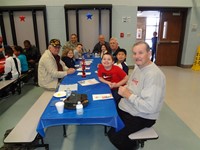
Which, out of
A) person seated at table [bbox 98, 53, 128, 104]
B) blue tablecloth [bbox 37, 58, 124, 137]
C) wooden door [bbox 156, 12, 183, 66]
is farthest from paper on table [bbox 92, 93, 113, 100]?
wooden door [bbox 156, 12, 183, 66]

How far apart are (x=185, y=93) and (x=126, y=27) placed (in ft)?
10.4

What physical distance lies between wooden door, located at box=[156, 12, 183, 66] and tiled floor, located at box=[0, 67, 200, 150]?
2920 mm

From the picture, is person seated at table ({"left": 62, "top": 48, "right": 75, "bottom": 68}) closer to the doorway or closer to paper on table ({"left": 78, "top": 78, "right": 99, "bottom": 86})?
paper on table ({"left": 78, "top": 78, "right": 99, "bottom": 86})

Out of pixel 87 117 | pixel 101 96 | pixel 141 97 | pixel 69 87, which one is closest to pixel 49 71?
pixel 69 87

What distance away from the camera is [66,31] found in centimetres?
564

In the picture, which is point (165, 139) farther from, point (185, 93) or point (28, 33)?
point (28, 33)

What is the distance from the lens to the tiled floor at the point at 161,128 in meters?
2.16

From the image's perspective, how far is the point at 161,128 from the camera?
2.53m

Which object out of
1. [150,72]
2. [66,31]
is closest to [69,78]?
[150,72]

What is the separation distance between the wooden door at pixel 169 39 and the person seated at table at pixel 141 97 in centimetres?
544

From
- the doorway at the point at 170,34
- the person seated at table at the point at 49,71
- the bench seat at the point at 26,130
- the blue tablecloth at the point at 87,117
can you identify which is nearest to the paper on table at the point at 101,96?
the blue tablecloth at the point at 87,117

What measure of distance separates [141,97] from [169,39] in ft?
19.0

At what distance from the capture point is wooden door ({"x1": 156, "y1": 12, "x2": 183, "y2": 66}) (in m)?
6.30

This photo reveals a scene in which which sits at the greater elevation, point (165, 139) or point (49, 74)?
point (49, 74)
